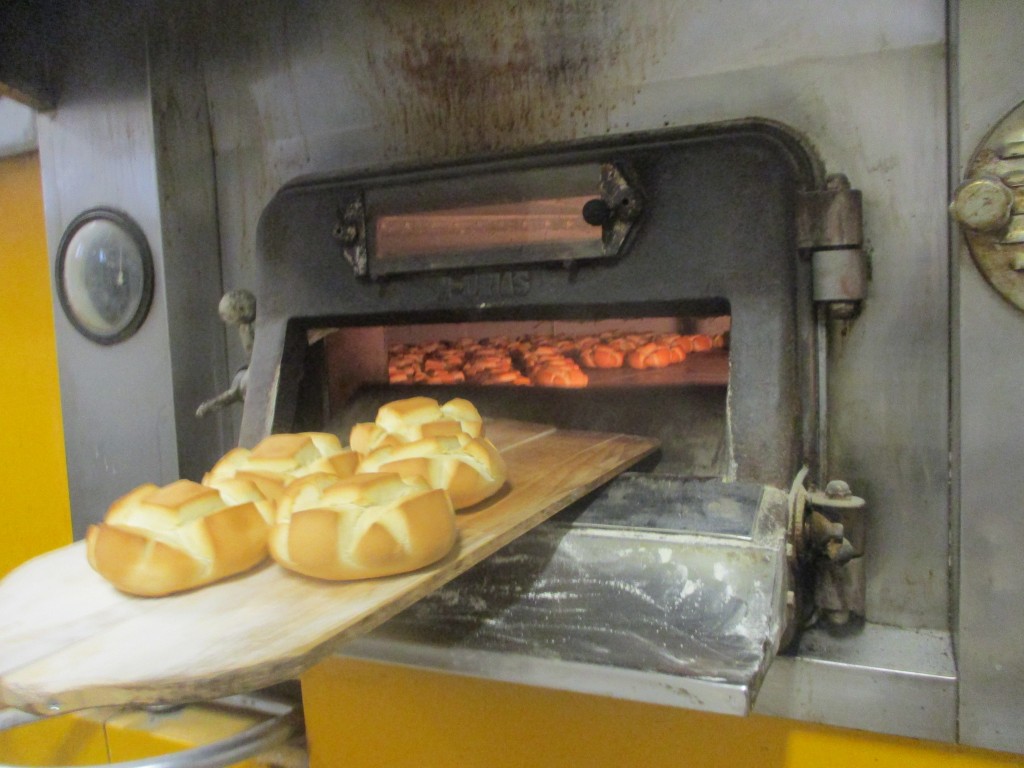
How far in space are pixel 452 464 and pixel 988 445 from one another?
95 cm

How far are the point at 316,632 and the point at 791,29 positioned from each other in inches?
60.7

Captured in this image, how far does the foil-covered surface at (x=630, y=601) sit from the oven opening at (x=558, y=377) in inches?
10.7

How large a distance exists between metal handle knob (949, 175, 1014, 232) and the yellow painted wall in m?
3.15

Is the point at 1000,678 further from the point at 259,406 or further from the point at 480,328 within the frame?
the point at 480,328

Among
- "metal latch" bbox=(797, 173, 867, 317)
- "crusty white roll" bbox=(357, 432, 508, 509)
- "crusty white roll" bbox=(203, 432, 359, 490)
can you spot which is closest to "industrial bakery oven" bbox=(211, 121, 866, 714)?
"metal latch" bbox=(797, 173, 867, 317)

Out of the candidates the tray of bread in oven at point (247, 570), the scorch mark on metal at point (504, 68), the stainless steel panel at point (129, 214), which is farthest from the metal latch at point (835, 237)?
the stainless steel panel at point (129, 214)

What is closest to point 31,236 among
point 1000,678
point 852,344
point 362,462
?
point 362,462

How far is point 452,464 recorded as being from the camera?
1.15 m

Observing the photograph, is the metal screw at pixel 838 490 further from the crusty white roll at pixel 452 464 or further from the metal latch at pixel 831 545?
the crusty white roll at pixel 452 464

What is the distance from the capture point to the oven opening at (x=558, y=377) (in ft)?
5.46

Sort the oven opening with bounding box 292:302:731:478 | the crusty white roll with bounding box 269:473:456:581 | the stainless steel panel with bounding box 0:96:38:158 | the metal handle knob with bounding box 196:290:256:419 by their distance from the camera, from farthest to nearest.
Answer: the stainless steel panel with bounding box 0:96:38:158, the metal handle knob with bounding box 196:290:256:419, the oven opening with bounding box 292:302:731:478, the crusty white roll with bounding box 269:473:456:581

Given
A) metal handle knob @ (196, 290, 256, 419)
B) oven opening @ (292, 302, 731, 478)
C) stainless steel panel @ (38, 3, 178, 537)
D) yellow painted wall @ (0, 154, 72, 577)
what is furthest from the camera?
yellow painted wall @ (0, 154, 72, 577)

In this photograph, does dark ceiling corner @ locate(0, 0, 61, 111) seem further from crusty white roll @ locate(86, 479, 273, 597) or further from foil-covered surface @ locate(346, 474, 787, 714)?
foil-covered surface @ locate(346, 474, 787, 714)

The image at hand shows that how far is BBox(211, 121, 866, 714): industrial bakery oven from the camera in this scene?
1.10m
